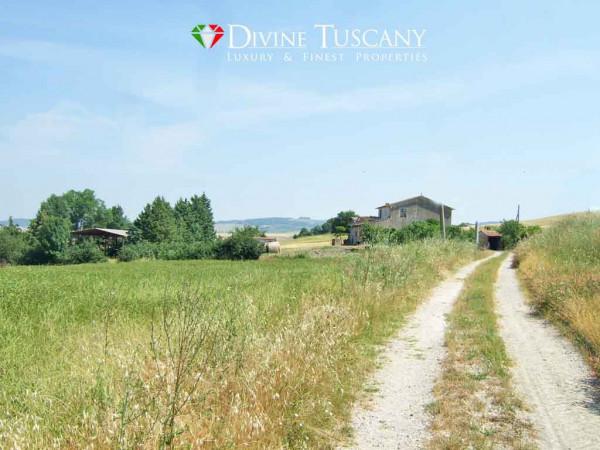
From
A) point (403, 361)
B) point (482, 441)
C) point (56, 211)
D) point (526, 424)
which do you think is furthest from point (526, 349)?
point (56, 211)

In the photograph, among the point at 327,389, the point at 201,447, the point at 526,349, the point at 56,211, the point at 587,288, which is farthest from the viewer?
the point at 56,211

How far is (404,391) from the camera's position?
19.6ft

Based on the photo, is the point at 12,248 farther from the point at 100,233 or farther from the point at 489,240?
the point at 489,240

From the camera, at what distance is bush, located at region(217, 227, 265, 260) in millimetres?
53219

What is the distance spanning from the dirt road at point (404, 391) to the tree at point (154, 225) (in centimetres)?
6921

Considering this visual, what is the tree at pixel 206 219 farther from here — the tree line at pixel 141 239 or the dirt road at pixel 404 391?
the dirt road at pixel 404 391

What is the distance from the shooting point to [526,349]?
26.0ft

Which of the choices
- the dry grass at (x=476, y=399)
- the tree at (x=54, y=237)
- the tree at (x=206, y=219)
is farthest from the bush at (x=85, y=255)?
the dry grass at (x=476, y=399)

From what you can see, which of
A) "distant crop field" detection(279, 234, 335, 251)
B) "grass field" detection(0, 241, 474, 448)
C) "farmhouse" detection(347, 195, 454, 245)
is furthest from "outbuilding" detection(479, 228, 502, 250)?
"grass field" detection(0, 241, 474, 448)

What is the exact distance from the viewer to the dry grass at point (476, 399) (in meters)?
4.46

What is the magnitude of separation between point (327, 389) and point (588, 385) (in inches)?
152

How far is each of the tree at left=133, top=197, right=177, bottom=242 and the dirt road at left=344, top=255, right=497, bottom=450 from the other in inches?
2725

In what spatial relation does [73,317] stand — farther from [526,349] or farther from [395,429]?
[526,349]

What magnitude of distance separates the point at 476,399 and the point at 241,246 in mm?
49114
